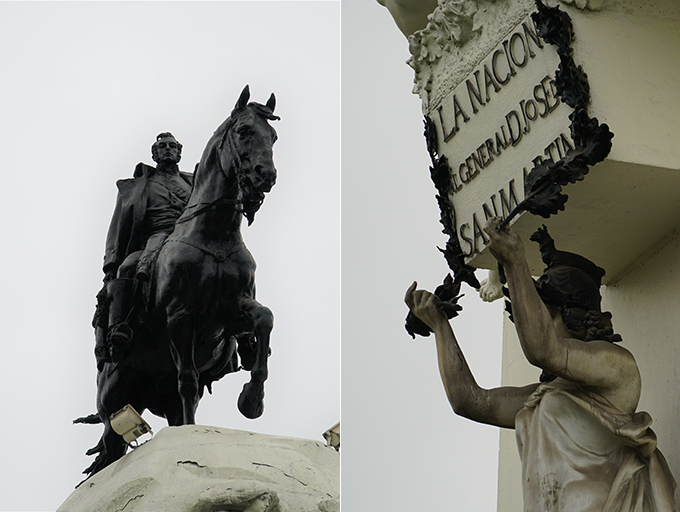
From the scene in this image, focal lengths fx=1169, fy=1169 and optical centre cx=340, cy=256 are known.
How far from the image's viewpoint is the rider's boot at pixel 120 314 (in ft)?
26.8

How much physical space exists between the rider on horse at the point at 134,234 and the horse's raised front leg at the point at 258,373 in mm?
1165

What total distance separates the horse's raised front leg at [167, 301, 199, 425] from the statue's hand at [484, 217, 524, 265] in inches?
124

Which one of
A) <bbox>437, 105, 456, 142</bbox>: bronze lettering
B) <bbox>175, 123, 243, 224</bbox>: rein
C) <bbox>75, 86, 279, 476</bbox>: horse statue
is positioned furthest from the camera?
<bbox>175, 123, 243, 224</bbox>: rein

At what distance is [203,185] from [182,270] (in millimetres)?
653

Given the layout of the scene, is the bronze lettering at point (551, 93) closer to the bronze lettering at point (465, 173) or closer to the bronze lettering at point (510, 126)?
the bronze lettering at point (510, 126)

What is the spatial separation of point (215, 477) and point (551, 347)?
7.07 ft

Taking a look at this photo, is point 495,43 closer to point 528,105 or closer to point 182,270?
point 528,105

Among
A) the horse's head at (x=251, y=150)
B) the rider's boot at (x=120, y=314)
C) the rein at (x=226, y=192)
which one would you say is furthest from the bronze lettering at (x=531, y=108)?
the rider's boot at (x=120, y=314)

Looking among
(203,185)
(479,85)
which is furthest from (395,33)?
(479,85)

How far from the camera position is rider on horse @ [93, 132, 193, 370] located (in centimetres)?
823

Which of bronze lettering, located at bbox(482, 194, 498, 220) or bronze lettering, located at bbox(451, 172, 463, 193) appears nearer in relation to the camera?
bronze lettering, located at bbox(482, 194, 498, 220)

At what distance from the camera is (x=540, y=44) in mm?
5988

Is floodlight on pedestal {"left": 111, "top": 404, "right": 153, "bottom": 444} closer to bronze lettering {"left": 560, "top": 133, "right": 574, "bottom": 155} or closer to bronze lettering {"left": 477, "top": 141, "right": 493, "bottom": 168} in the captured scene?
bronze lettering {"left": 477, "top": 141, "right": 493, "bottom": 168}

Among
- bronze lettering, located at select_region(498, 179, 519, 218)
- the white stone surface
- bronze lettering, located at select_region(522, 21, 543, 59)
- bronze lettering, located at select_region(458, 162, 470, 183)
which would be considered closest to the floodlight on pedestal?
the white stone surface
